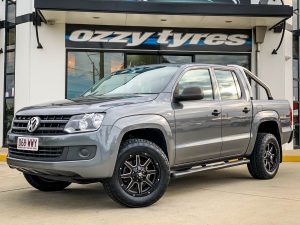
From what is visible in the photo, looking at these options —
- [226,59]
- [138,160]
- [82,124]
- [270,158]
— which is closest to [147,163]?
[138,160]

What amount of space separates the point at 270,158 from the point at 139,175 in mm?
3030

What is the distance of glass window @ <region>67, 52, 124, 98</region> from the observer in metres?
12.6

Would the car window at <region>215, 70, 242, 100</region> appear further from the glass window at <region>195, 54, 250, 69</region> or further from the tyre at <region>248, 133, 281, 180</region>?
the glass window at <region>195, 54, 250, 69</region>

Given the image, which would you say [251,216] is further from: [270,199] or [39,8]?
[39,8]

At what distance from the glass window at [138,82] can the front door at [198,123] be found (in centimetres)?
24

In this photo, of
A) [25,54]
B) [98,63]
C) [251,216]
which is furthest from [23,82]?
[251,216]

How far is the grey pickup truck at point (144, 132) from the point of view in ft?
16.6

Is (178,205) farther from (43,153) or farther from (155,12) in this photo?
(155,12)

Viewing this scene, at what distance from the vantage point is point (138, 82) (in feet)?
20.6

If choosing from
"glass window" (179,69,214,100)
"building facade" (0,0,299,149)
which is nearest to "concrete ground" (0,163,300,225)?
"glass window" (179,69,214,100)

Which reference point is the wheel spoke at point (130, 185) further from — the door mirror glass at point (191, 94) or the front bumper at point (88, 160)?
the door mirror glass at point (191, 94)

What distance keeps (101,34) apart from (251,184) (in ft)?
23.0

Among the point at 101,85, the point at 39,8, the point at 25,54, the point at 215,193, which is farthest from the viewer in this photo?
the point at 25,54

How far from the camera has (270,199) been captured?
591 centimetres
